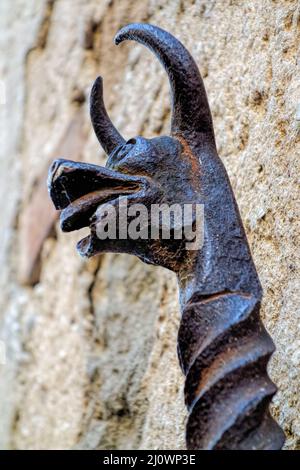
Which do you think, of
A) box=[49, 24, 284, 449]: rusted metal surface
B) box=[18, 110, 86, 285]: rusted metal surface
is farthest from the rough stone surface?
box=[49, 24, 284, 449]: rusted metal surface

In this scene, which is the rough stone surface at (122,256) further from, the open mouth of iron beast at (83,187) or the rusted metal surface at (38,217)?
the open mouth of iron beast at (83,187)

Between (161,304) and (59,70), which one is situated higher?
(59,70)

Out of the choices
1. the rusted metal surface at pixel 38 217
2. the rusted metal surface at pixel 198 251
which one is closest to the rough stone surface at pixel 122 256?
the rusted metal surface at pixel 38 217

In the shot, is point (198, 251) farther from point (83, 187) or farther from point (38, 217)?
point (38, 217)

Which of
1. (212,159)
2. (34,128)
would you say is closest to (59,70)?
(34,128)

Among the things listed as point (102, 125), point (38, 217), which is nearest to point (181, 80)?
point (102, 125)

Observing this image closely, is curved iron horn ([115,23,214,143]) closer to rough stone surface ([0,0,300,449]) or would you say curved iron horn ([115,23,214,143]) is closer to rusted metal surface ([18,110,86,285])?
rough stone surface ([0,0,300,449])
